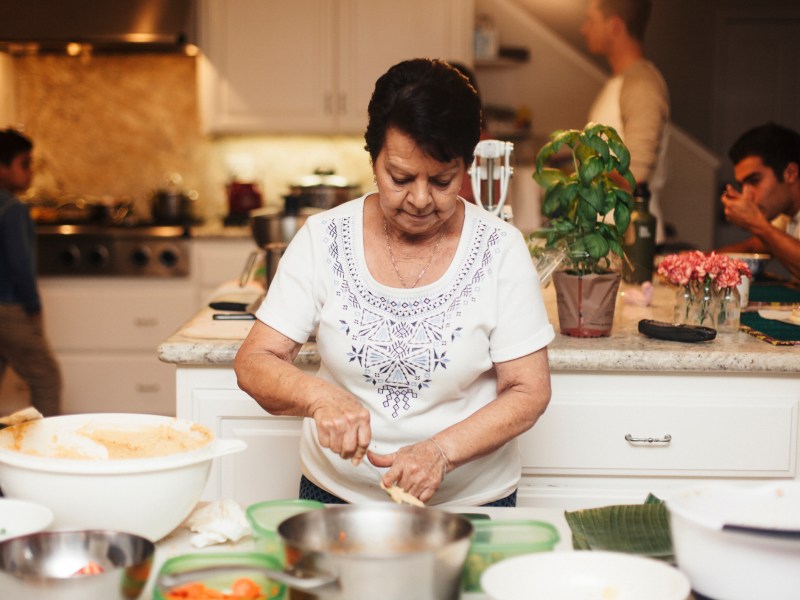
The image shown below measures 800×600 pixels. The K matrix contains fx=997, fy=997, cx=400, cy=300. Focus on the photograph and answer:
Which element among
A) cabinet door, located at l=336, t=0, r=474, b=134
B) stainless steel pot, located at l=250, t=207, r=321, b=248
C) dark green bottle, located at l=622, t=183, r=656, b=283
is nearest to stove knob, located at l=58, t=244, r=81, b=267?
cabinet door, located at l=336, t=0, r=474, b=134

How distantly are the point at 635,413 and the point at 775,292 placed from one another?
1.05 meters

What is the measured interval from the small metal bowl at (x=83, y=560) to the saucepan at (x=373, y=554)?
44 mm

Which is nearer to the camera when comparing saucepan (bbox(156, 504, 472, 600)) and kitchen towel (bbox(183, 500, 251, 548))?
saucepan (bbox(156, 504, 472, 600))

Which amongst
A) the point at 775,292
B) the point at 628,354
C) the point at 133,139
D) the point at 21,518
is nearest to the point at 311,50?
the point at 133,139

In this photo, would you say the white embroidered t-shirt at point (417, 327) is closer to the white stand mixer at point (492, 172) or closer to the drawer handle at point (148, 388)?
the white stand mixer at point (492, 172)

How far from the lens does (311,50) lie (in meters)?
5.00

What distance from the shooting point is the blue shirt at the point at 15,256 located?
3.96 m

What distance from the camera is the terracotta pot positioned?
227cm

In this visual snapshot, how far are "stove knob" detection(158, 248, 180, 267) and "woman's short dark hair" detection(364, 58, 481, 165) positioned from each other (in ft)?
10.9

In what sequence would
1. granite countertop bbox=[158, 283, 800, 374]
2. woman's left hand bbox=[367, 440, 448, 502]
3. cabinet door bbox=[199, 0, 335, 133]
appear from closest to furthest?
woman's left hand bbox=[367, 440, 448, 502] → granite countertop bbox=[158, 283, 800, 374] → cabinet door bbox=[199, 0, 335, 133]

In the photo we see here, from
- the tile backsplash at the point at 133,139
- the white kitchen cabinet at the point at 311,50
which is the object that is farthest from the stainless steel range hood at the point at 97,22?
the tile backsplash at the point at 133,139

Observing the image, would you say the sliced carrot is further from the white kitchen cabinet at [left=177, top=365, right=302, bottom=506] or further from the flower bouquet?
the flower bouquet

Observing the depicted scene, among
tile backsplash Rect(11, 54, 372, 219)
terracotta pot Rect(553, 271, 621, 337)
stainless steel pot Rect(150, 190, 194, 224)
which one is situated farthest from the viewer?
tile backsplash Rect(11, 54, 372, 219)

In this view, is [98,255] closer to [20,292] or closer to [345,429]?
[20,292]
